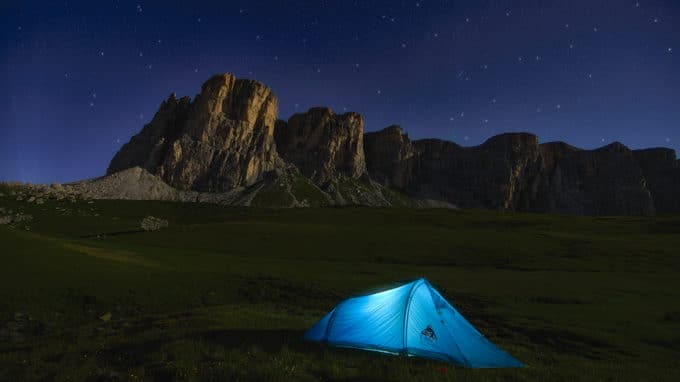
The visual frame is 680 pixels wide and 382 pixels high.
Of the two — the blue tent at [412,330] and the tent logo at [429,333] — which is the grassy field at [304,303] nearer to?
the blue tent at [412,330]

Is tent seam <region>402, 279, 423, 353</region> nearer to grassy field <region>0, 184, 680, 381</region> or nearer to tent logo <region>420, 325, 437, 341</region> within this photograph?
grassy field <region>0, 184, 680, 381</region>

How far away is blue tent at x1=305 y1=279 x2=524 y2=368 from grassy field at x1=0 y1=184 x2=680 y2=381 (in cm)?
47

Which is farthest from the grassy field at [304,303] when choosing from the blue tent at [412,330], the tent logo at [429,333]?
the tent logo at [429,333]

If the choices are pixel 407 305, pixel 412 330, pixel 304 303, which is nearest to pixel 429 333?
pixel 412 330

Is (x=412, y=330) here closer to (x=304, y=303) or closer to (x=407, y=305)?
(x=407, y=305)

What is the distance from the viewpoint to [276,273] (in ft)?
129

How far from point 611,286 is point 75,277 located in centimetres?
4368

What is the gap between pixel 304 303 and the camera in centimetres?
3083

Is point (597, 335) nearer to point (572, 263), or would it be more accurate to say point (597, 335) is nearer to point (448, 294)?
point (448, 294)

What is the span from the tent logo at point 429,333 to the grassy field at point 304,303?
0.89 meters

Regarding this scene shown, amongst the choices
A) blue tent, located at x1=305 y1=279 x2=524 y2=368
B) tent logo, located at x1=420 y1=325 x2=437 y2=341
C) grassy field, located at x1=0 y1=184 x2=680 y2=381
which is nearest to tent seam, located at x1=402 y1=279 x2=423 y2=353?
blue tent, located at x1=305 y1=279 x2=524 y2=368

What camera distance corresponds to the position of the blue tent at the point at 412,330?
14.6 m

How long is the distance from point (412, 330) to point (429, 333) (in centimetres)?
62

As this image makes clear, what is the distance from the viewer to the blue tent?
14.6 m
